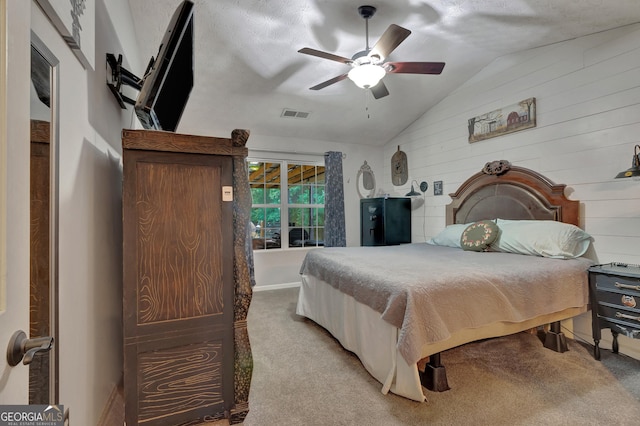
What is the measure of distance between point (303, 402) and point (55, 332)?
4.60 ft

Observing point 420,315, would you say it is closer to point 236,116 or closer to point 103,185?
point 103,185

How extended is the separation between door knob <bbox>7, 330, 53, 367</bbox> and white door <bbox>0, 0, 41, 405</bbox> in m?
0.01

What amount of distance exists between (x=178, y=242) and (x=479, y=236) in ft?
9.52

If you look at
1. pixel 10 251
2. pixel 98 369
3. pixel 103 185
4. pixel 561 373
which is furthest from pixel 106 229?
pixel 561 373

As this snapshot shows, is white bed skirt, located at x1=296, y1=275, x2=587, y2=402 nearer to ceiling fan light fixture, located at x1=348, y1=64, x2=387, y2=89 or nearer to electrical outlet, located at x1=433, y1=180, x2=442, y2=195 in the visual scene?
ceiling fan light fixture, located at x1=348, y1=64, x2=387, y2=89

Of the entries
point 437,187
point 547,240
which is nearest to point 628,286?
point 547,240

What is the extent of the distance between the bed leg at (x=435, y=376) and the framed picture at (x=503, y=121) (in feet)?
9.02

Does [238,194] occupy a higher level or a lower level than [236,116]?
lower

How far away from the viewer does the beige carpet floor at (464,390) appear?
5.36 feet

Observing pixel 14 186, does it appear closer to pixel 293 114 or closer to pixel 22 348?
pixel 22 348

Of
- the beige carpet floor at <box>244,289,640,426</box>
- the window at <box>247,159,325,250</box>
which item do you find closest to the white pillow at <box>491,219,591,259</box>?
the beige carpet floor at <box>244,289,640,426</box>

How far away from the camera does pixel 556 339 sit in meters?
2.41

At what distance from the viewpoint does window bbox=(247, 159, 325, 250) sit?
4.72 metres

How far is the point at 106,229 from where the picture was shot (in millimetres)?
1628
